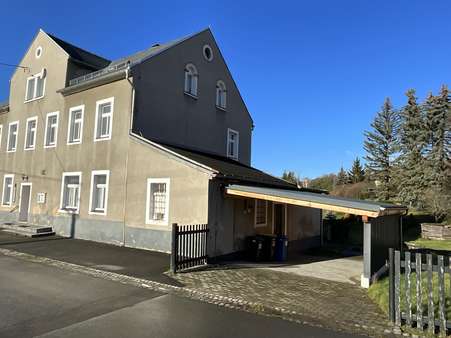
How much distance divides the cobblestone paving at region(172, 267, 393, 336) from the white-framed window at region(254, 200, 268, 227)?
377 centimetres

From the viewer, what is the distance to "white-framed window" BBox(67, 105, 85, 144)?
57.6ft

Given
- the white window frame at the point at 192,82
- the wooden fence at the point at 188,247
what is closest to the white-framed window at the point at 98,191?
the white window frame at the point at 192,82

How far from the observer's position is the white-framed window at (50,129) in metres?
19.1

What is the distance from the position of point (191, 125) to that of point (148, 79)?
137 inches

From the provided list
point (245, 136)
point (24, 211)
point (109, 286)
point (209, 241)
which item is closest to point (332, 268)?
point (209, 241)

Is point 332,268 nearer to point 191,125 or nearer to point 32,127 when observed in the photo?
point 191,125

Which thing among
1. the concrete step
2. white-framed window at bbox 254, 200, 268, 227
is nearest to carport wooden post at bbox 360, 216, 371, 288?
white-framed window at bbox 254, 200, 268, 227

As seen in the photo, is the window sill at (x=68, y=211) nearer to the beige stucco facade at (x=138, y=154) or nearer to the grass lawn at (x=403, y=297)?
the beige stucco facade at (x=138, y=154)

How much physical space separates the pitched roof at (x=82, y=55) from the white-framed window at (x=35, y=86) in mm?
1927

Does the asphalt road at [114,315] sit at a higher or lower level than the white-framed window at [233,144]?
lower

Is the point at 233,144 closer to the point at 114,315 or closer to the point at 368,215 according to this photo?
the point at 368,215

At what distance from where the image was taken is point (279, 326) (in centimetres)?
606

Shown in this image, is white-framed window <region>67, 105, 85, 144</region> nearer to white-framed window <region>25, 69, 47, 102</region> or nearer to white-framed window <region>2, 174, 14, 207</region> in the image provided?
white-framed window <region>25, 69, 47, 102</region>

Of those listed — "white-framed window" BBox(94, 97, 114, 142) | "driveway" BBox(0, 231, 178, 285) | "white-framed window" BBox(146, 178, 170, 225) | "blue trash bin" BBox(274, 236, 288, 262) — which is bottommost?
"driveway" BBox(0, 231, 178, 285)
